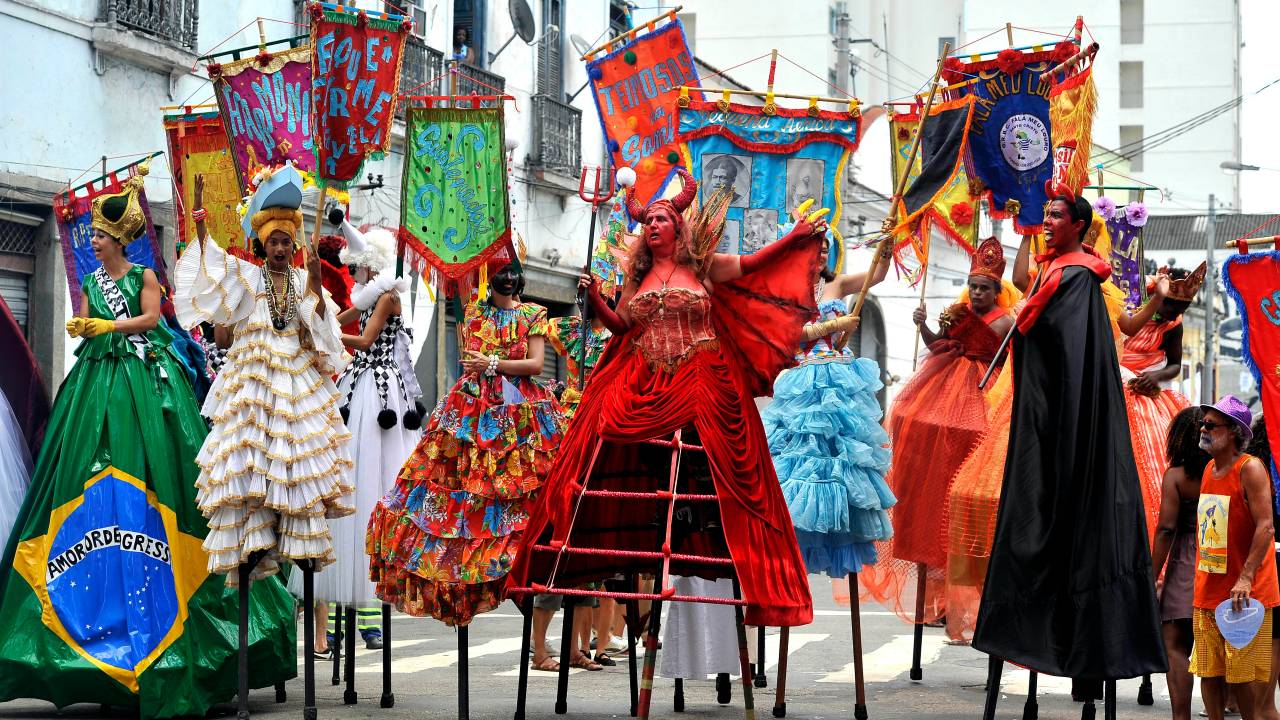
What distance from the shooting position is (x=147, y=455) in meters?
7.82

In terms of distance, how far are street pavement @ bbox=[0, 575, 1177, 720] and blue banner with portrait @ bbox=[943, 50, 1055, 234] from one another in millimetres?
2515

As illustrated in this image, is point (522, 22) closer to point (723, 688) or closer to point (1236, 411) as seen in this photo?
point (723, 688)

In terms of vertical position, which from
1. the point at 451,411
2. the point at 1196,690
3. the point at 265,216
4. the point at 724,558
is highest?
the point at 265,216

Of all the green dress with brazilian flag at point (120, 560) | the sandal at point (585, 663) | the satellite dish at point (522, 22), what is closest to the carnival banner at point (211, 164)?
the green dress with brazilian flag at point (120, 560)

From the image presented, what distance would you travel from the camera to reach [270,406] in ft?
24.4

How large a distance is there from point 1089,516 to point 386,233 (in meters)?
3.98

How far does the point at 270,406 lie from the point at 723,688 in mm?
2782

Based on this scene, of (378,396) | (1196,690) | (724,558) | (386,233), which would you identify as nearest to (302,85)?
(386,233)

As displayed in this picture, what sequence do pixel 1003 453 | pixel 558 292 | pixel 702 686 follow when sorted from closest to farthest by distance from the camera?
pixel 1003 453, pixel 702 686, pixel 558 292

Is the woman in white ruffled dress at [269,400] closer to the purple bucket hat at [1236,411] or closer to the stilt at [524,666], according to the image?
the stilt at [524,666]

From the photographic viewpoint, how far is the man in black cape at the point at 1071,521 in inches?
277

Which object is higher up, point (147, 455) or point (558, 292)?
point (558, 292)

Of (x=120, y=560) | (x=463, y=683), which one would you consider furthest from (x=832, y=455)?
(x=120, y=560)

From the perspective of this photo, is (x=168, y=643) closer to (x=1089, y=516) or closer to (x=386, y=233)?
(x=386, y=233)
